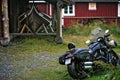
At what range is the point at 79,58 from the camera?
29.8ft

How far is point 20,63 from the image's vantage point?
13008 millimetres

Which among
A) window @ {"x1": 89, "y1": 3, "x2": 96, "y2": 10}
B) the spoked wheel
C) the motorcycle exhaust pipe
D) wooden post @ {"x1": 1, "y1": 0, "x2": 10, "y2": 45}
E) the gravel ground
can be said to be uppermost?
window @ {"x1": 89, "y1": 3, "x2": 96, "y2": 10}

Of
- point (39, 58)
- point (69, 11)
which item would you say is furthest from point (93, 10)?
point (39, 58)

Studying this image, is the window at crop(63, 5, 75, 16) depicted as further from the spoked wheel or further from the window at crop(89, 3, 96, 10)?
the spoked wheel

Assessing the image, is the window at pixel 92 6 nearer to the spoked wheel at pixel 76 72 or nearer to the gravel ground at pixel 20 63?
the gravel ground at pixel 20 63

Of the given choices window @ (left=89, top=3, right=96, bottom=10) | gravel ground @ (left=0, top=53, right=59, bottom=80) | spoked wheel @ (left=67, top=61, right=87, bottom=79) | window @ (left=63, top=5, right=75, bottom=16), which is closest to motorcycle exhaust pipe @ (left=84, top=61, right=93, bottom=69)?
spoked wheel @ (left=67, top=61, right=87, bottom=79)

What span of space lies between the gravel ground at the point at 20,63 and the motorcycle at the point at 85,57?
1.93m

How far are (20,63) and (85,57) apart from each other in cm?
440

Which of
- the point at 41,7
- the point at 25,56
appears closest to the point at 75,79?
the point at 25,56

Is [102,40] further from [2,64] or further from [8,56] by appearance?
[8,56]

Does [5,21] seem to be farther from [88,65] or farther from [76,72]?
[88,65]

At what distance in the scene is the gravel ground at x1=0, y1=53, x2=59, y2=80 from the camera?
11.1 m

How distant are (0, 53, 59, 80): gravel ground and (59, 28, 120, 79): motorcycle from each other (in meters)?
1.93

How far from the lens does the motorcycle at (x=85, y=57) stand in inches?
357
